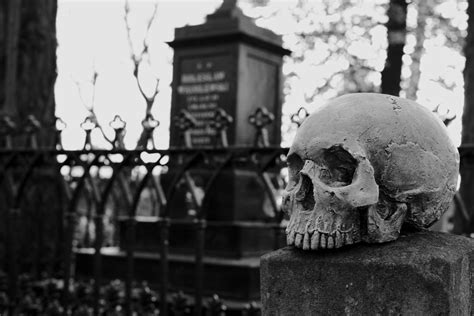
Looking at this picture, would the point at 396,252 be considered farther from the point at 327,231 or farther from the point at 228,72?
the point at 228,72

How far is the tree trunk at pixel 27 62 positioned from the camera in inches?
Result: 321

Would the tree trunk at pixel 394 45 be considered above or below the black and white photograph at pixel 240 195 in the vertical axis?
above

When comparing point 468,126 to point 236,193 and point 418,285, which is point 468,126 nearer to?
point 236,193

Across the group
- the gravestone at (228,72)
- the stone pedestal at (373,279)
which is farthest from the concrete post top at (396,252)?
the gravestone at (228,72)

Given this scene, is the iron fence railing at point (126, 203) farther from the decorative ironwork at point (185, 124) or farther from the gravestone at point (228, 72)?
the gravestone at point (228, 72)

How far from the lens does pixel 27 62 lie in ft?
27.3

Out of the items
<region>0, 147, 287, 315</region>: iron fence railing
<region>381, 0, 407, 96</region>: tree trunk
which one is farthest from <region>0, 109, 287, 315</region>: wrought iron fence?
<region>381, 0, 407, 96</region>: tree trunk

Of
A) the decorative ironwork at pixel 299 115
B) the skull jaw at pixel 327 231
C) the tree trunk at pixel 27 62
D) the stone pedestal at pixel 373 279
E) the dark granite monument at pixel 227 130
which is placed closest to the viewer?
the stone pedestal at pixel 373 279

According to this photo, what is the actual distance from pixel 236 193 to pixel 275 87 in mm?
1648

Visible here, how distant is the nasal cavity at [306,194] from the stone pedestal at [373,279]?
0.60 ft

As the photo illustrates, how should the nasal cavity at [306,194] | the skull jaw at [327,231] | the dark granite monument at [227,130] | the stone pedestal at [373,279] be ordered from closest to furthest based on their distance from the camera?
the stone pedestal at [373,279], the skull jaw at [327,231], the nasal cavity at [306,194], the dark granite monument at [227,130]

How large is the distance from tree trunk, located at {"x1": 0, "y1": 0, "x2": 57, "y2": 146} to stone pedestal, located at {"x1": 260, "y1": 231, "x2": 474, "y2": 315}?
6056 millimetres

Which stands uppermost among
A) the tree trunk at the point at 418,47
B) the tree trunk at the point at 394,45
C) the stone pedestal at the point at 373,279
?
the tree trunk at the point at 418,47

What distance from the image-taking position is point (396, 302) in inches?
92.1
